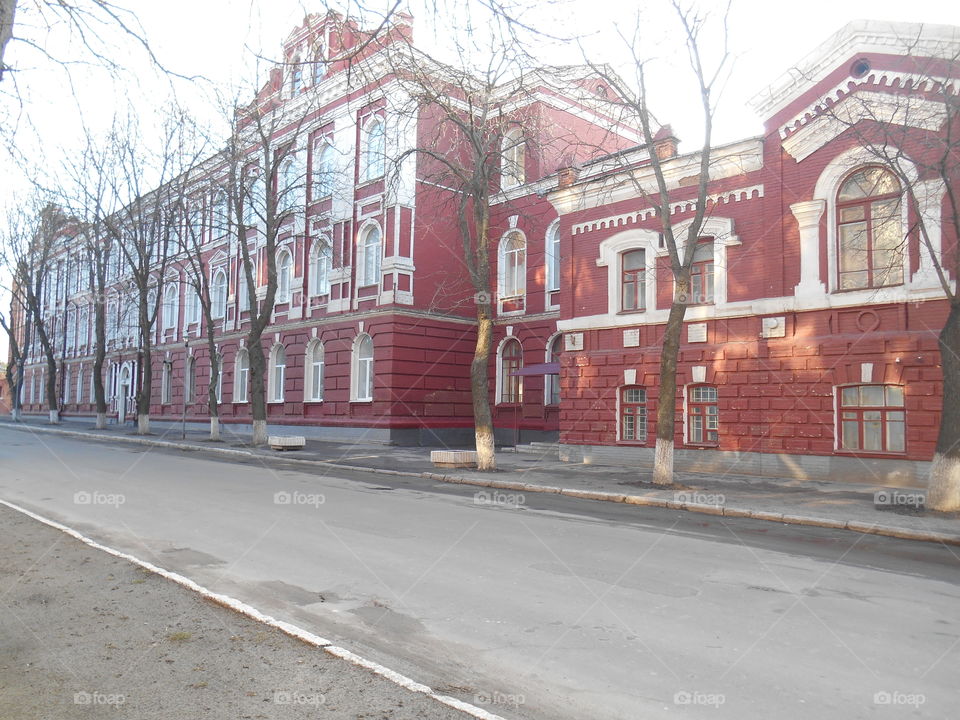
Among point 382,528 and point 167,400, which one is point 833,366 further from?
point 167,400

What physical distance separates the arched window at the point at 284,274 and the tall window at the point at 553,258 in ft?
43.4

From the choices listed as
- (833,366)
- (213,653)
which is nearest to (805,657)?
(213,653)

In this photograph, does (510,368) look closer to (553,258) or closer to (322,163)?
(553,258)

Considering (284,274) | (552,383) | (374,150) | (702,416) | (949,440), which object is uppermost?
(374,150)

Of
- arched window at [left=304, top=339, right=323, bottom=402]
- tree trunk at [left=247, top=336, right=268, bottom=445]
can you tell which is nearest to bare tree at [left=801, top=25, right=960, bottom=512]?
tree trunk at [left=247, top=336, right=268, bottom=445]

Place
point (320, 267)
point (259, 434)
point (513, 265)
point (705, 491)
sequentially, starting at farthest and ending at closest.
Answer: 1. point (320, 267)
2. point (513, 265)
3. point (259, 434)
4. point (705, 491)

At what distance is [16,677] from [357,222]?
28239 mm

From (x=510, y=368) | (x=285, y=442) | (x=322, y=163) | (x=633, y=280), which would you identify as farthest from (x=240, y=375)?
(x=633, y=280)

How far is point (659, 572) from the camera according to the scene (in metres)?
7.51

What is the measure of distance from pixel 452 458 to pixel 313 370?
586 inches

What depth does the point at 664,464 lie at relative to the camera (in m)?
15.7

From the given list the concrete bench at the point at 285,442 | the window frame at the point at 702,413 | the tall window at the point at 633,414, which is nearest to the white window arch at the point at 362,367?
the concrete bench at the point at 285,442

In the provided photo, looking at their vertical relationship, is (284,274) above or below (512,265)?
above

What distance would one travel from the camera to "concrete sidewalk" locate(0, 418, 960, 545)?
38.1ft
